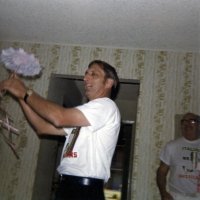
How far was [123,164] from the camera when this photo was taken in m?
4.26

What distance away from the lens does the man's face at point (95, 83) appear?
1.47 metres

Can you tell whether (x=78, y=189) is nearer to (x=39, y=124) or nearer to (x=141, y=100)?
(x=39, y=124)

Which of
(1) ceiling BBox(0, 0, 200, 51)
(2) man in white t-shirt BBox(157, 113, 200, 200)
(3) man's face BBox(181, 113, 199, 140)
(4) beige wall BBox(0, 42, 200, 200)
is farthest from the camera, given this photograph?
(4) beige wall BBox(0, 42, 200, 200)

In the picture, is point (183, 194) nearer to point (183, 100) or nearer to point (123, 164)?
point (183, 100)

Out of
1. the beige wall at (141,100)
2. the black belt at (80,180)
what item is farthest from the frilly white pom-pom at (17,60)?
the beige wall at (141,100)

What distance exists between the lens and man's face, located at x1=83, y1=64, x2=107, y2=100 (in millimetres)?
1469

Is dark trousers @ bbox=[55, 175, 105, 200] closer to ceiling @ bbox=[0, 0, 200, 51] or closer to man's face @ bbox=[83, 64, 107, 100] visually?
man's face @ bbox=[83, 64, 107, 100]


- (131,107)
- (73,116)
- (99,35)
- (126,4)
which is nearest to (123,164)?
(131,107)

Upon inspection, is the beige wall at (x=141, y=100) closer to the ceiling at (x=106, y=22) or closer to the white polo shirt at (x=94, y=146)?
the ceiling at (x=106, y=22)

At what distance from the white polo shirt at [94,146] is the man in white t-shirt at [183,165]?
983mm

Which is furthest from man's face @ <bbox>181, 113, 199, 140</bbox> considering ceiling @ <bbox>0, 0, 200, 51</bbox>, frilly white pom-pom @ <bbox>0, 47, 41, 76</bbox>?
frilly white pom-pom @ <bbox>0, 47, 41, 76</bbox>

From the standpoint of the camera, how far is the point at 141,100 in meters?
2.45

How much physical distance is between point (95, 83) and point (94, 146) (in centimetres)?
35

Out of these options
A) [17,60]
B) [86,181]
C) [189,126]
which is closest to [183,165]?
[189,126]
